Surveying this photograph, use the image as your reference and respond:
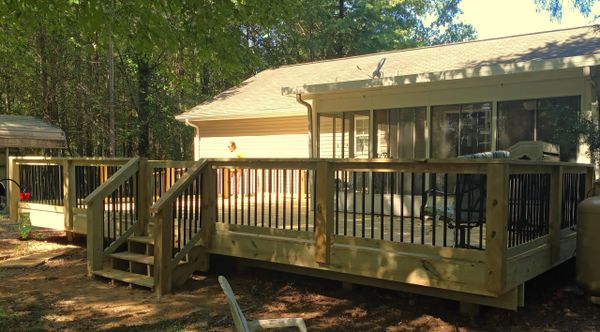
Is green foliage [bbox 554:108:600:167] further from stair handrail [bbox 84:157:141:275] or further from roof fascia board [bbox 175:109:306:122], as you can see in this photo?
roof fascia board [bbox 175:109:306:122]

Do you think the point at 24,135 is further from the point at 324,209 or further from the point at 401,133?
the point at 324,209

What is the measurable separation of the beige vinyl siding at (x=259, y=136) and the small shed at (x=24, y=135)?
172 inches

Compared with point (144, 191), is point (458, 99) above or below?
above

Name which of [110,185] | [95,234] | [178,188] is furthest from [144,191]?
[178,188]

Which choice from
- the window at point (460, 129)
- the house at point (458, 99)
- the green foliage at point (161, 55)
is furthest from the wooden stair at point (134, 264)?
the window at point (460, 129)

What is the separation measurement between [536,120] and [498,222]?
3.86 meters

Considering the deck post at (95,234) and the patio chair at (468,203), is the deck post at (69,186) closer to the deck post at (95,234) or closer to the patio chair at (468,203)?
the deck post at (95,234)

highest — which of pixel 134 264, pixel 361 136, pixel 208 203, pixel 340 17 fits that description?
pixel 340 17

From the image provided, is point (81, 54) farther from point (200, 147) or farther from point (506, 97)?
point (506, 97)

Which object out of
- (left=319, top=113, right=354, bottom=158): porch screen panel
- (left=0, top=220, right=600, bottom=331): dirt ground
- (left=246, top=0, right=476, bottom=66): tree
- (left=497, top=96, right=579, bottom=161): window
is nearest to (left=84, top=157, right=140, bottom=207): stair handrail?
(left=0, top=220, right=600, bottom=331): dirt ground

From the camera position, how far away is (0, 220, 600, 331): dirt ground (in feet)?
15.8

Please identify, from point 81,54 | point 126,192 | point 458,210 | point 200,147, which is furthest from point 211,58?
point 81,54

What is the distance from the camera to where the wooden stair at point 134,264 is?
6.16 m

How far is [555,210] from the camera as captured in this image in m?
5.30
